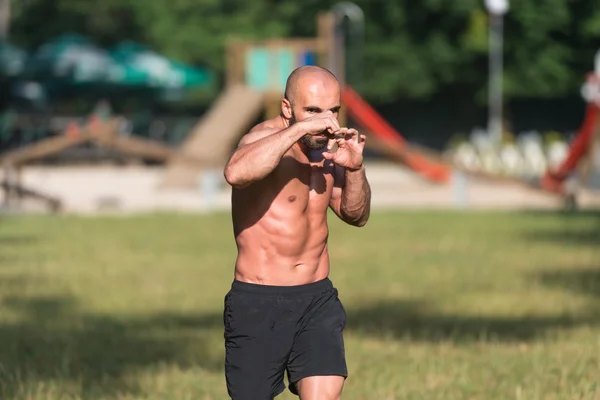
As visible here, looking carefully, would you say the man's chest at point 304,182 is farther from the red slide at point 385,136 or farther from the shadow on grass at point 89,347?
the red slide at point 385,136

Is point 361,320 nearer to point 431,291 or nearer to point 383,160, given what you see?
point 431,291

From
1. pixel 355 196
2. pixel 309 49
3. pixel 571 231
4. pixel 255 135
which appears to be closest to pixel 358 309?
pixel 355 196

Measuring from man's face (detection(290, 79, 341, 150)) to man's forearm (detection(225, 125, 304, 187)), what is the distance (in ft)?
0.46

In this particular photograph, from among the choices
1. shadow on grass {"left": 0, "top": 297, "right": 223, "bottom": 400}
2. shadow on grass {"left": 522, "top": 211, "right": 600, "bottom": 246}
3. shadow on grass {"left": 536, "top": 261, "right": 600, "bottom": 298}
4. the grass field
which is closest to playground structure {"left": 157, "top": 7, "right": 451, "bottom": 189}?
shadow on grass {"left": 522, "top": 211, "right": 600, "bottom": 246}

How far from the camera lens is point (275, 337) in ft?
19.2

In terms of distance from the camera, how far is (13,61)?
43562mm

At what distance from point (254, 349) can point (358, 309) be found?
7583 millimetres

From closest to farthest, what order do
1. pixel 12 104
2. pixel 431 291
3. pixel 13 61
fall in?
1. pixel 431 291
2. pixel 13 61
3. pixel 12 104

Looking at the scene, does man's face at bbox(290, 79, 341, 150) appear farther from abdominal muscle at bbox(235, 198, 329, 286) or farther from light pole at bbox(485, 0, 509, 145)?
light pole at bbox(485, 0, 509, 145)

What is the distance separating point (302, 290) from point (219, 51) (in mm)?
54543

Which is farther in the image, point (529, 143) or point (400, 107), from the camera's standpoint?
point (400, 107)

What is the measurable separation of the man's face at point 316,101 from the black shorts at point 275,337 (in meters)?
0.68

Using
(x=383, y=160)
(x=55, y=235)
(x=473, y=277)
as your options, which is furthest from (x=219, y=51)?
(x=473, y=277)

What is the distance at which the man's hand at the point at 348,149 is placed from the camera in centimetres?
557
